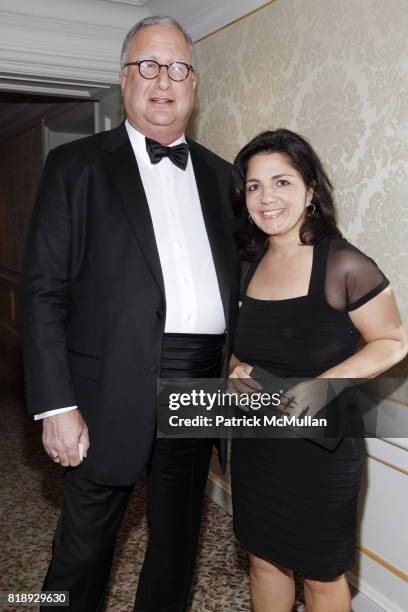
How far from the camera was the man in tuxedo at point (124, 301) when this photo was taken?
1745 mm

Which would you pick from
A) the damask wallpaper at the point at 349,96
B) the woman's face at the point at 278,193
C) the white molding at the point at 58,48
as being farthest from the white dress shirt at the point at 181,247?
the white molding at the point at 58,48

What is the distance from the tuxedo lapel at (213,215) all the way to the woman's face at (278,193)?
18cm

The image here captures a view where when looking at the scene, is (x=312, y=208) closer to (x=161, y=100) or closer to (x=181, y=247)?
(x=181, y=247)

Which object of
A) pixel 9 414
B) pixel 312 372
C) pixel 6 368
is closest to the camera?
pixel 312 372

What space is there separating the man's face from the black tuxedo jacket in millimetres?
190

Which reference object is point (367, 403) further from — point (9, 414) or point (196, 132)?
point (9, 414)

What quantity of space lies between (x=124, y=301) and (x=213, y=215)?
449mm

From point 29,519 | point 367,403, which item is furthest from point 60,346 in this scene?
point 29,519

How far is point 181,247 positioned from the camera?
73.7 inches

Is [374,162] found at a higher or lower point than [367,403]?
higher

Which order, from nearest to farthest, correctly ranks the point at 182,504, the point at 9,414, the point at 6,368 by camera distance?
the point at 182,504, the point at 9,414, the point at 6,368

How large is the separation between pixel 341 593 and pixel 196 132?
2512 mm

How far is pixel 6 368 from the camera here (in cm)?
671

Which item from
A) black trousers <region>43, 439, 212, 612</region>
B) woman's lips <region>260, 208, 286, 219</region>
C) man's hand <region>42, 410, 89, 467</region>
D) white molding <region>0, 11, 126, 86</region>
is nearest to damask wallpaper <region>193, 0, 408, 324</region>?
woman's lips <region>260, 208, 286, 219</region>
